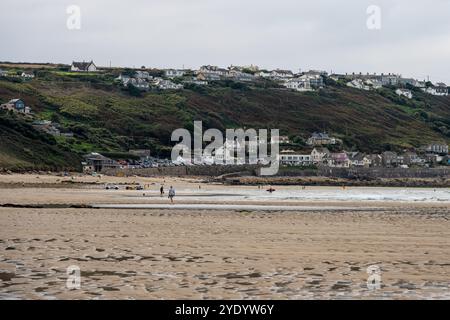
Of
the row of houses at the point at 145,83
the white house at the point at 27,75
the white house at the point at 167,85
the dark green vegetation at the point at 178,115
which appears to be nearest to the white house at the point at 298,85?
the dark green vegetation at the point at 178,115

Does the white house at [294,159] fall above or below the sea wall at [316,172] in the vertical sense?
above

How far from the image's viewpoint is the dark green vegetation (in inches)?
3261

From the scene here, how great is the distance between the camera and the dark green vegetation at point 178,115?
82.8 metres

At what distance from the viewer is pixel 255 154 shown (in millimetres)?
116188

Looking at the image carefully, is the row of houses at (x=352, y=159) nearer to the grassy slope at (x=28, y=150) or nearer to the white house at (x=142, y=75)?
the grassy slope at (x=28, y=150)

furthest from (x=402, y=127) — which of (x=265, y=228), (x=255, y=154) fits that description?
(x=265, y=228)

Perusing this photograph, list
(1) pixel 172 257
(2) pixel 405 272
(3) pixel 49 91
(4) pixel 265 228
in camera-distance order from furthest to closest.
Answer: (3) pixel 49 91 < (4) pixel 265 228 < (1) pixel 172 257 < (2) pixel 405 272

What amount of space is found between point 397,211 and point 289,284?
73.2ft

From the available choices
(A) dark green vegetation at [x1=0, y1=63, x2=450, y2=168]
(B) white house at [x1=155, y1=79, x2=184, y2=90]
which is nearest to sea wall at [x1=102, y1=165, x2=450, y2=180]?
(A) dark green vegetation at [x1=0, y1=63, x2=450, y2=168]

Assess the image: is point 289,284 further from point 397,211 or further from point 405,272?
point 397,211

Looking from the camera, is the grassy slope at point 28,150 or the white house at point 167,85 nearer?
the grassy slope at point 28,150

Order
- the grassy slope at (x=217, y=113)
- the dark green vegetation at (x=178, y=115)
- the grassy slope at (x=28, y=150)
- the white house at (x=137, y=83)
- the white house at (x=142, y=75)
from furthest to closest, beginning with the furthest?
the white house at (x=142, y=75) < the white house at (x=137, y=83) < the grassy slope at (x=217, y=113) < the dark green vegetation at (x=178, y=115) < the grassy slope at (x=28, y=150)

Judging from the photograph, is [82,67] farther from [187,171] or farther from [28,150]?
[28,150]

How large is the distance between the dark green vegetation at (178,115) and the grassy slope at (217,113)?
0.19 meters
